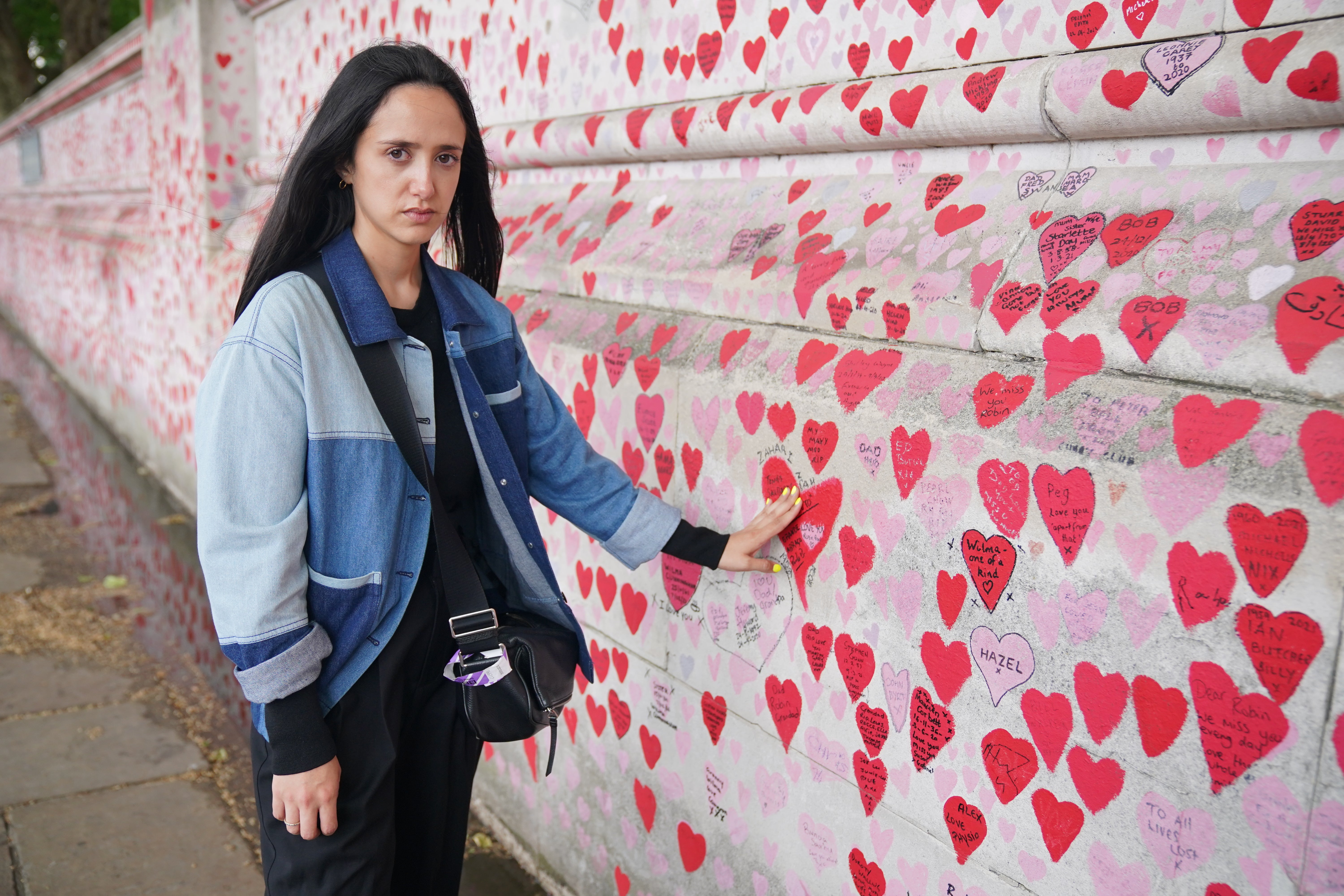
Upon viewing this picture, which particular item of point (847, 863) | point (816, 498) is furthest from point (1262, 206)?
point (847, 863)

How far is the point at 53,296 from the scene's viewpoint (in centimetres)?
1205

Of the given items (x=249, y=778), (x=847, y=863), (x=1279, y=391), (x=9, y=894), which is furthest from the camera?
(x=249, y=778)

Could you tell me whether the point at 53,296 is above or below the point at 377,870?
below

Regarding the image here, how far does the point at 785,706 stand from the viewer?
2139 millimetres

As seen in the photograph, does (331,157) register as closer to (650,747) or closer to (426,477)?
(426,477)

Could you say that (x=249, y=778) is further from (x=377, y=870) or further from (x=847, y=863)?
(x=847, y=863)

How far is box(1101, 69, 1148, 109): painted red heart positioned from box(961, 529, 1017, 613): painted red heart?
72 cm

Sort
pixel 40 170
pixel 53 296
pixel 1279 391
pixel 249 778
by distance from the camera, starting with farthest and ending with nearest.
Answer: pixel 40 170
pixel 53 296
pixel 249 778
pixel 1279 391

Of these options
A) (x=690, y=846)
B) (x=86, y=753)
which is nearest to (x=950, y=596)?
(x=690, y=846)

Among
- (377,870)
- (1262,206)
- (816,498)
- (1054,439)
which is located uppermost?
(1262,206)

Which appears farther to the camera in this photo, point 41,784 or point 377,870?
point 41,784

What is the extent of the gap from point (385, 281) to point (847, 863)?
4.74ft

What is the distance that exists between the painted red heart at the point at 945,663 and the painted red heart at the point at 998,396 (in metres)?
0.38

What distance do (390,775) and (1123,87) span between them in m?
1.71
